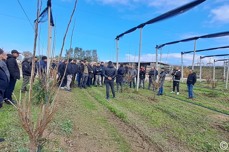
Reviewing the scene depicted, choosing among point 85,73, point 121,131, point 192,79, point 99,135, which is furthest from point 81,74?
point 99,135

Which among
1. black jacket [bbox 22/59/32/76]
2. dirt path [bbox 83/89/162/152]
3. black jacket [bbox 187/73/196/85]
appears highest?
black jacket [bbox 22/59/32/76]

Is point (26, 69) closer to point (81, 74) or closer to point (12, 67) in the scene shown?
point (12, 67)

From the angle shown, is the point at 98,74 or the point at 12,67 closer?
the point at 12,67

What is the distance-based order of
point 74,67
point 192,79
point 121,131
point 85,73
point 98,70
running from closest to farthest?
point 121,131 < point 192,79 < point 74,67 < point 85,73 < point 98,70

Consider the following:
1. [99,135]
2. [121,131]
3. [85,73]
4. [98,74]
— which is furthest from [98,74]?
[99,135]

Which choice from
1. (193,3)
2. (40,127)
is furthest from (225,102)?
(40,127)

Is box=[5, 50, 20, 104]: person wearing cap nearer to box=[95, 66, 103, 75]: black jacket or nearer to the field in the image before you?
the field

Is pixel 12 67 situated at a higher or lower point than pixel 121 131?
higher

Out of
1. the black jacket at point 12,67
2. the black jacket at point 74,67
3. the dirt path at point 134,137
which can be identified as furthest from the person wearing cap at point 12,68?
the black jacket at point 74,67

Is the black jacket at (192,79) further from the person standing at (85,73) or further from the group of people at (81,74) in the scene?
the person standing at (85,73)

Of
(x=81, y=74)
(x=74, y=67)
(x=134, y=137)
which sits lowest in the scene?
(x=134, y=137)

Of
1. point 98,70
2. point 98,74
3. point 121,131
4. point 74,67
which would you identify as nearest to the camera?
point 121,131

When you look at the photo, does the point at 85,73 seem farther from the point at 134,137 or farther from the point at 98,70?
the point at 134,137

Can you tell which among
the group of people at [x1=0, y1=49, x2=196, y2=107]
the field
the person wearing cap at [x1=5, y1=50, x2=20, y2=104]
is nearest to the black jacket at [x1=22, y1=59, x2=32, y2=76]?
the group of people at [x1=0, y1=49, x2=196, y2=107]
